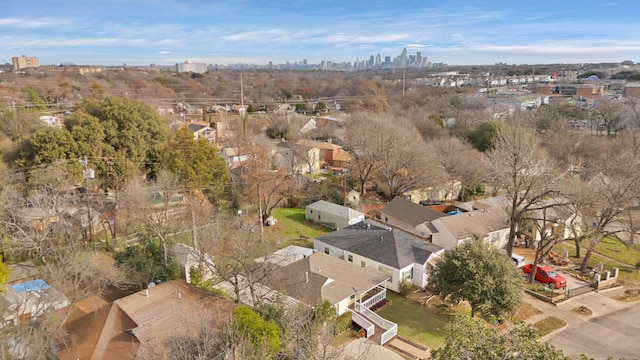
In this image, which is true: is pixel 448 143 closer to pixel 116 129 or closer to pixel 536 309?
pixel 536 309

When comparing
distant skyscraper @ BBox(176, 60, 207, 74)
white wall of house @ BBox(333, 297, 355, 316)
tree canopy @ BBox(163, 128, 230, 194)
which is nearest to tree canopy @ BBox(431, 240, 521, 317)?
white wall of house @ BBox(333, 297, 355, 316)

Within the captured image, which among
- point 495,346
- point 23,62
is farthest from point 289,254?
point 23,62

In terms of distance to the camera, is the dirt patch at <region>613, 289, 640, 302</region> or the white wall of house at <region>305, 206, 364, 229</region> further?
the white wall of house at <region>305, 206, 364, 229</region>

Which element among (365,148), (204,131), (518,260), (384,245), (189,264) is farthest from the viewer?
(204,131)

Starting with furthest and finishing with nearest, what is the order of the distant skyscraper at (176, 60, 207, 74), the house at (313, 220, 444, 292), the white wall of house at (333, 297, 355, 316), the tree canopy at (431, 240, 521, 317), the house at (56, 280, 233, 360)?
the distant skyscraper at (176, 60, 207, 74) < the house at (313, 220, 444, 292) < the white wall of house at (333, 297, 355, 316) < the tree canopy at (431, 240, 521, 317) < the house at (56, 280, 233, 360)

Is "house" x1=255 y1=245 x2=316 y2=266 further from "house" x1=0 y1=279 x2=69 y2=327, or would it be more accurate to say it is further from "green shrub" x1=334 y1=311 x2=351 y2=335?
"house" x1=0 y1=279 x2=69 y2=327

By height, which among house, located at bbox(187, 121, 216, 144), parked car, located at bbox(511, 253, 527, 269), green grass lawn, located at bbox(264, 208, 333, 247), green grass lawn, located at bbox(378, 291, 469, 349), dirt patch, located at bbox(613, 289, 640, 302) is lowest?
dirt patch, located at bbox(613, 289, 640, 302)

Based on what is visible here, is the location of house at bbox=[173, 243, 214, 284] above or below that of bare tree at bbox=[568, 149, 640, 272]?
below

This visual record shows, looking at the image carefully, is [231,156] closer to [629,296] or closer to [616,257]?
[616,257]
